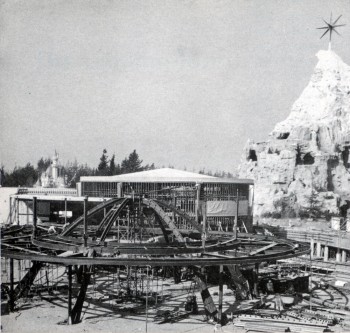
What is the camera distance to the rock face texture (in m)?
80.2

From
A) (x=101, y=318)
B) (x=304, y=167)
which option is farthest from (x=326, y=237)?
(x=304, y=167)

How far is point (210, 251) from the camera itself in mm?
19969

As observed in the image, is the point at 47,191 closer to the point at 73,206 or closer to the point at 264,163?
the point at 73,206

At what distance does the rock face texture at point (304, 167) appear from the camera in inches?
3159

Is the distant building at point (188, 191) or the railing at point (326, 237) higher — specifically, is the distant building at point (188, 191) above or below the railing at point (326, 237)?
above

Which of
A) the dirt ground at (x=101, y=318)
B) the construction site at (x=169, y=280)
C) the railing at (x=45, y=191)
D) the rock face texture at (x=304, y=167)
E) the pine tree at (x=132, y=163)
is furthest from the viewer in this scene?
the pine tree at (x=132, y=163)

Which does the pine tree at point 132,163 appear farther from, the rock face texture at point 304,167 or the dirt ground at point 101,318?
the dirt ground at point 101,318

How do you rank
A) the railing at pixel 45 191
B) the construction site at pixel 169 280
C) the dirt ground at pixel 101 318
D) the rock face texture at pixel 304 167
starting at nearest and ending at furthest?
the construction site at pixel 169 280
the dirt ground at pixel 101 318
the railing at pixel 45 191
the rock face texture at pixel 304 167

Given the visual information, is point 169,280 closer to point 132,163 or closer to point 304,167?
point 304,167

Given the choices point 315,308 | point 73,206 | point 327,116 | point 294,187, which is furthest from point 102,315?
point 327,116

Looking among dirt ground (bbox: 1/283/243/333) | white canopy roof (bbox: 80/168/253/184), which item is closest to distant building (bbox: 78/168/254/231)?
white canopy roof (bbox: 80/168/253/184)

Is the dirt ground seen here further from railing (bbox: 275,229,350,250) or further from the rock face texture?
the rock face texture

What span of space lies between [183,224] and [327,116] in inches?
2760

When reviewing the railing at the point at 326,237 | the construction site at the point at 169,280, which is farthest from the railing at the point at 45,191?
the railing at the point at 326,237
